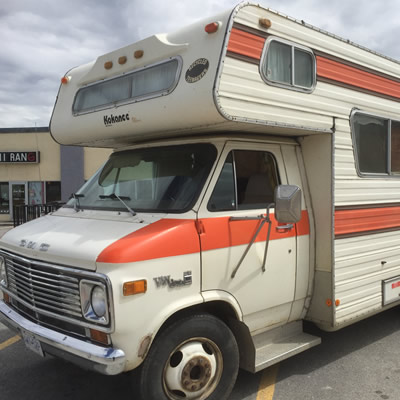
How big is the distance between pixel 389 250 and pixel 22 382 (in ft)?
12.9

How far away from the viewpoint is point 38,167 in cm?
2186

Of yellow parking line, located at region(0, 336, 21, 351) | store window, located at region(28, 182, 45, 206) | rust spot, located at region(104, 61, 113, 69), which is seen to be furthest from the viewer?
store window, located at region(28, 182, 45, 206)

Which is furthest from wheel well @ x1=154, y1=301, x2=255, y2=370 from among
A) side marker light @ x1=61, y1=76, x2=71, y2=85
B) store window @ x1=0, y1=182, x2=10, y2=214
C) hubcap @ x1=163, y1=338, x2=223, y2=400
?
store window @ x1=0, y1=182, x2=10, y2=214

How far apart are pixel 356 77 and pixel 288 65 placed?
109cm

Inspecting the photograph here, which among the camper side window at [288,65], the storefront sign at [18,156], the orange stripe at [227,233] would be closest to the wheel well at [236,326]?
the orange stripe at [227,233]

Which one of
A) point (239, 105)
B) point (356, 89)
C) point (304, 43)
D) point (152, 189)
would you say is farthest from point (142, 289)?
point (356, 89)

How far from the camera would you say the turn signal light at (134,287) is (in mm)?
2832

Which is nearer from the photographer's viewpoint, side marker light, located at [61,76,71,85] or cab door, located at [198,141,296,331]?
cab door, located at [198,141,296,331]

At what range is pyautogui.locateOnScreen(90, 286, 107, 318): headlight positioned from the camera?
112 inches

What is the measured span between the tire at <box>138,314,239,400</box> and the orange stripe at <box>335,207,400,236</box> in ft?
5.10

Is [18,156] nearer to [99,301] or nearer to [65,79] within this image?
[65,79]

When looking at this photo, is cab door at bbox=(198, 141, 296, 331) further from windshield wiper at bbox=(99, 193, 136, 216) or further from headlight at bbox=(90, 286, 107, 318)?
headlight at bbox=(90, 286, 107, 318)

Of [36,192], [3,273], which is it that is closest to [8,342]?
[3,273]

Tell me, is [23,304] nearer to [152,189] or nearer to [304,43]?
[152,189]
